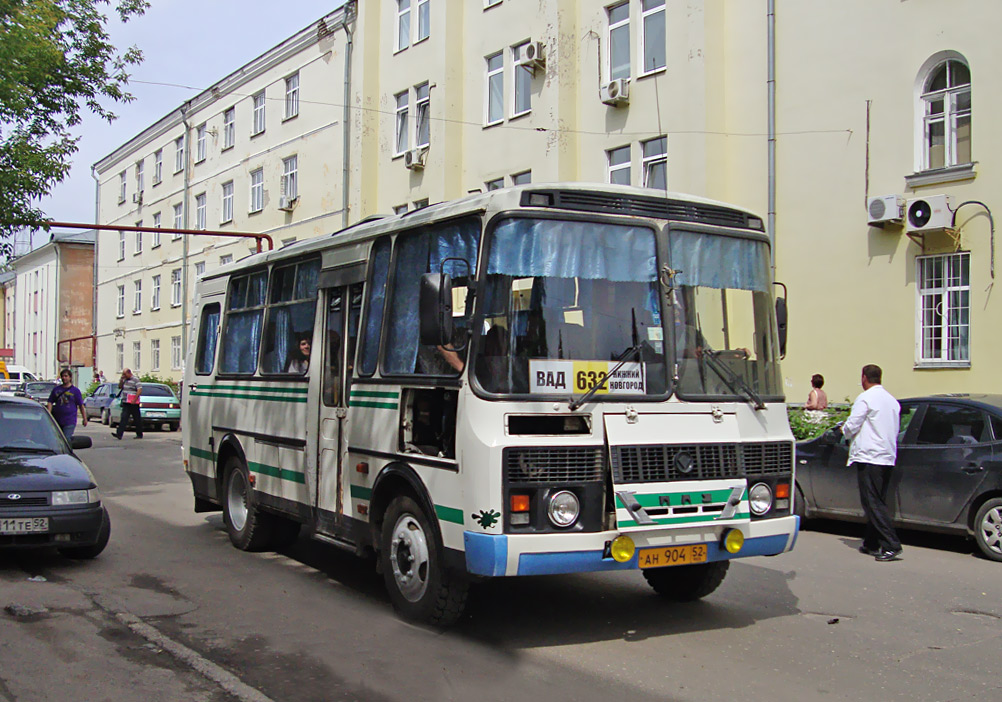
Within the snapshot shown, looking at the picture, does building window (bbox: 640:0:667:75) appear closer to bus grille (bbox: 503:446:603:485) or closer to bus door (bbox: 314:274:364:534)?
bus door (bbox: 314:274:364:534)

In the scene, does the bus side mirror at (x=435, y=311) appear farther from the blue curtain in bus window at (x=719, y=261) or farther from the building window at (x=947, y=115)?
the building window at (x=947, y=115)

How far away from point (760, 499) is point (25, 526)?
6000mm

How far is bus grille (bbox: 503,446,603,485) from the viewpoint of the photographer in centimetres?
613

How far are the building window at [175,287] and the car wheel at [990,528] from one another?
39758mm

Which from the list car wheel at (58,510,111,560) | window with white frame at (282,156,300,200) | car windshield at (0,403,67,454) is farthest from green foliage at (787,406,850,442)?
window with white frame at (282,156,300,200)

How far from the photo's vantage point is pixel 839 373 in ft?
58.3

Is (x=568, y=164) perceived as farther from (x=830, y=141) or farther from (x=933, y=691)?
(x=933, y=691)

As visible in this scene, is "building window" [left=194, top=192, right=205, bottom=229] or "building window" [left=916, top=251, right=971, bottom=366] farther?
"building window" [left=194, top=192, right=205, bottom=229]

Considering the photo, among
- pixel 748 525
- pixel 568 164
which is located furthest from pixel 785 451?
pixel 568 164

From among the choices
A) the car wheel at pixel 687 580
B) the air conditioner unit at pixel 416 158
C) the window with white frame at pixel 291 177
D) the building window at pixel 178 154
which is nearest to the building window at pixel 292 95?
the window with white frame at pixel 291 177

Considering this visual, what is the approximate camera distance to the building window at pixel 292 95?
35.3m

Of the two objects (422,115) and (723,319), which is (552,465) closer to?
(723,319)

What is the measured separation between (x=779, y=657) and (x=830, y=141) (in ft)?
44.3

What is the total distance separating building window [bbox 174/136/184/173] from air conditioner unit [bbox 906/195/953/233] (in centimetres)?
3586
